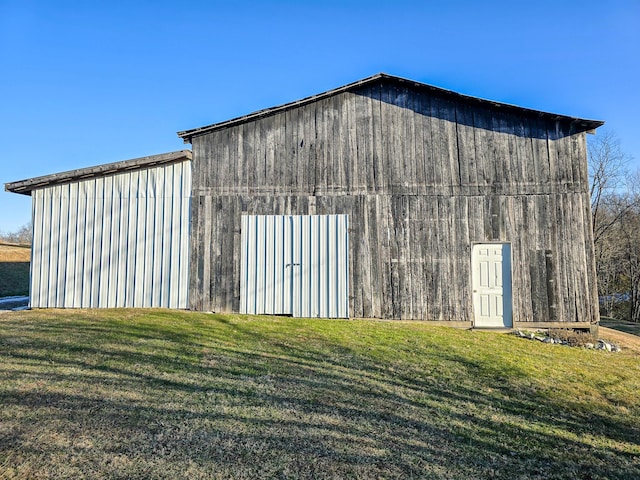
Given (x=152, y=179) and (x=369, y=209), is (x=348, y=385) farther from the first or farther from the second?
(x=152, y=179)

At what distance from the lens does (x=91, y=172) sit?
11.0 metres

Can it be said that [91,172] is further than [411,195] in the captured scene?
No

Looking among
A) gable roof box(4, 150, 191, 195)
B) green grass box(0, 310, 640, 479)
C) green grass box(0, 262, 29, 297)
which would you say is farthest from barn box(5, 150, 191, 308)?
green grass box(0, 262, 29, 297)

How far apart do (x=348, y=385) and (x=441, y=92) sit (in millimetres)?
9137

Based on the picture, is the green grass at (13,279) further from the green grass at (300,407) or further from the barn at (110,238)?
the green grass at (300,407)

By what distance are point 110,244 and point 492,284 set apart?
435 inches

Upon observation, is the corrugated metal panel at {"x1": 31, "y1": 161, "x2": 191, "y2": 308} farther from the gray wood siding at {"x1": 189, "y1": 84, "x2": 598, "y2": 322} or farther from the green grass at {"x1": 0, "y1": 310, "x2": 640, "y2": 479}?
the green grass at {"x1": 0, "y1": 310, "x2": 640, "y2": 479}

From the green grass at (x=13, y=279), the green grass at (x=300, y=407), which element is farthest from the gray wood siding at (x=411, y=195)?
the green grass at (x=13, y=279)

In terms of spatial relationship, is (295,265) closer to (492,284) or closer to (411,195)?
(411,195)

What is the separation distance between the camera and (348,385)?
5.67 metres

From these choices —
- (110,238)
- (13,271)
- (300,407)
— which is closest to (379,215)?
(300,407)

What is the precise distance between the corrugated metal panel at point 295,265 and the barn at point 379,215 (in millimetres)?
41

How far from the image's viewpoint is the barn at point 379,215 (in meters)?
10.9

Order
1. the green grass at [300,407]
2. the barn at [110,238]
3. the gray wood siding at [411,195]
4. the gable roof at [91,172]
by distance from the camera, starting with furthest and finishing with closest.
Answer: the barn at [110,238]
the gray wood siding at [411,195]
the gable roof at [91,172]
the green grass at [300,407]
